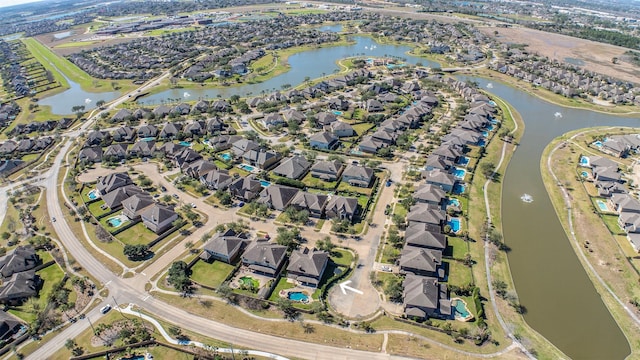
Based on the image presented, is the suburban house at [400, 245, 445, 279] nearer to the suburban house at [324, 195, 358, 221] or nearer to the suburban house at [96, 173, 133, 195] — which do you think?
→ the suburban house at [324, 195, 358, 221]

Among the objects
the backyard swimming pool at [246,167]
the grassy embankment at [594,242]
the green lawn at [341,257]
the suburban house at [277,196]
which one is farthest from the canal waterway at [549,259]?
the backyard swimming pool at [246,167]

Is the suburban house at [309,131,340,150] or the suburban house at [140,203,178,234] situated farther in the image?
the suburban house at [309,131,340,150]

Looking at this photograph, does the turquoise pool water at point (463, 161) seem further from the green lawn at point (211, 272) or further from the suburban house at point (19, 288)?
the suburban house at point (19, 288)

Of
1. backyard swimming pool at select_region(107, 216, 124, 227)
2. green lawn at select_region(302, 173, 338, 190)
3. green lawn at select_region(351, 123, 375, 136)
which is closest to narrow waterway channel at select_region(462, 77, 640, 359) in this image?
green lawn at select_region(302, 173, 338, 190)

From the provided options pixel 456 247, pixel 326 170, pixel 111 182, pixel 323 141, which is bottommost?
pixel 456 247

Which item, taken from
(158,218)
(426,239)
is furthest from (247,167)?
→ (426,239)

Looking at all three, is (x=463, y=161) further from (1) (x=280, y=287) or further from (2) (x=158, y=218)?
(2) (x=158, y=218)

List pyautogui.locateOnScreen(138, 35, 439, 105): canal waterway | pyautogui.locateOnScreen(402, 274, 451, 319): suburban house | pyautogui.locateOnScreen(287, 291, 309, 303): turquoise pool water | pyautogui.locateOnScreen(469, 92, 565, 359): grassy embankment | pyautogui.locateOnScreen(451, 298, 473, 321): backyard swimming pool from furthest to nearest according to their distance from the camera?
pyautogui.locateOnScreen(138, 35, 439, 105): canal waterway < pyautogui.locateOnScreen(287, 291, 309, 303): turquoise pool water < pyautogui.locateOnScreen(451, 298, 473, 321): backyard swimming pool < pyautogui.locateOnScreen(402, 274, 451, 319): suburban house < pyautogui.locateOnScreen(469, 92, 565, 359): grassy embankment
